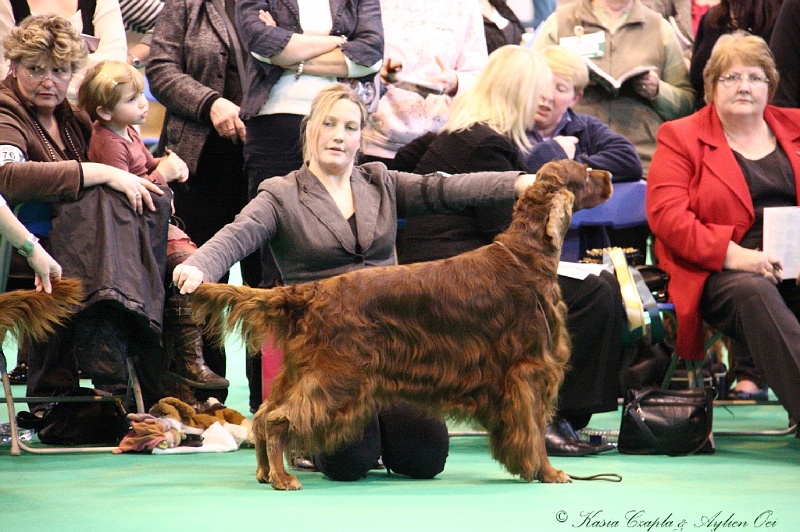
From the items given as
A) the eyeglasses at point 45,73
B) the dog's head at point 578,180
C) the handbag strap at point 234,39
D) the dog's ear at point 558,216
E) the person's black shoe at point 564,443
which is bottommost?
the person's black shoe at point 564,443

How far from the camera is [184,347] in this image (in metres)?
4.85

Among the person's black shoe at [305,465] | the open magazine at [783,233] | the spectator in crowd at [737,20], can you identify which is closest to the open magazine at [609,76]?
the spectator in crowd at [737,20]

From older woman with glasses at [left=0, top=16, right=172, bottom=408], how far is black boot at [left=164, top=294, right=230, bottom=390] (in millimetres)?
95

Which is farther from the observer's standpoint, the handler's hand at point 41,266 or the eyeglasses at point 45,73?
the eyeglasses at point 45,73

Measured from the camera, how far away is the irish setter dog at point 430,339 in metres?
3.70

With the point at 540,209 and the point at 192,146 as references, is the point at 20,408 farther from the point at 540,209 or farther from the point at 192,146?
the point at 540,209

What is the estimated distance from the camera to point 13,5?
5.25 m

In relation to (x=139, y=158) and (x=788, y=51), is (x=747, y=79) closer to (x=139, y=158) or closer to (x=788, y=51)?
(x=788, y=51)

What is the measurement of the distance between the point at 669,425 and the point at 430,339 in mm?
1304

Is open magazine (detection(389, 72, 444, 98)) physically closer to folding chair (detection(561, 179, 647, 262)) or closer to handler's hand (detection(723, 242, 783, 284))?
folding chair (detection(561, 179, 647, 262))

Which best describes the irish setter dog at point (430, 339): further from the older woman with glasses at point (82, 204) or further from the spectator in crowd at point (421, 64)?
the spectator in crowd at point (421, 64)

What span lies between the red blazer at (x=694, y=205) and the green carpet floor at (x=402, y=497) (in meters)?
0.67

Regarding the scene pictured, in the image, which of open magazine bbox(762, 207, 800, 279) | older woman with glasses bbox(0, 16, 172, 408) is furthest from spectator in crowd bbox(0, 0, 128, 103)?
open magazine bbox(762, 207, 800, 279)

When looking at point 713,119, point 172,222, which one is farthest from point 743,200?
point 172,222
